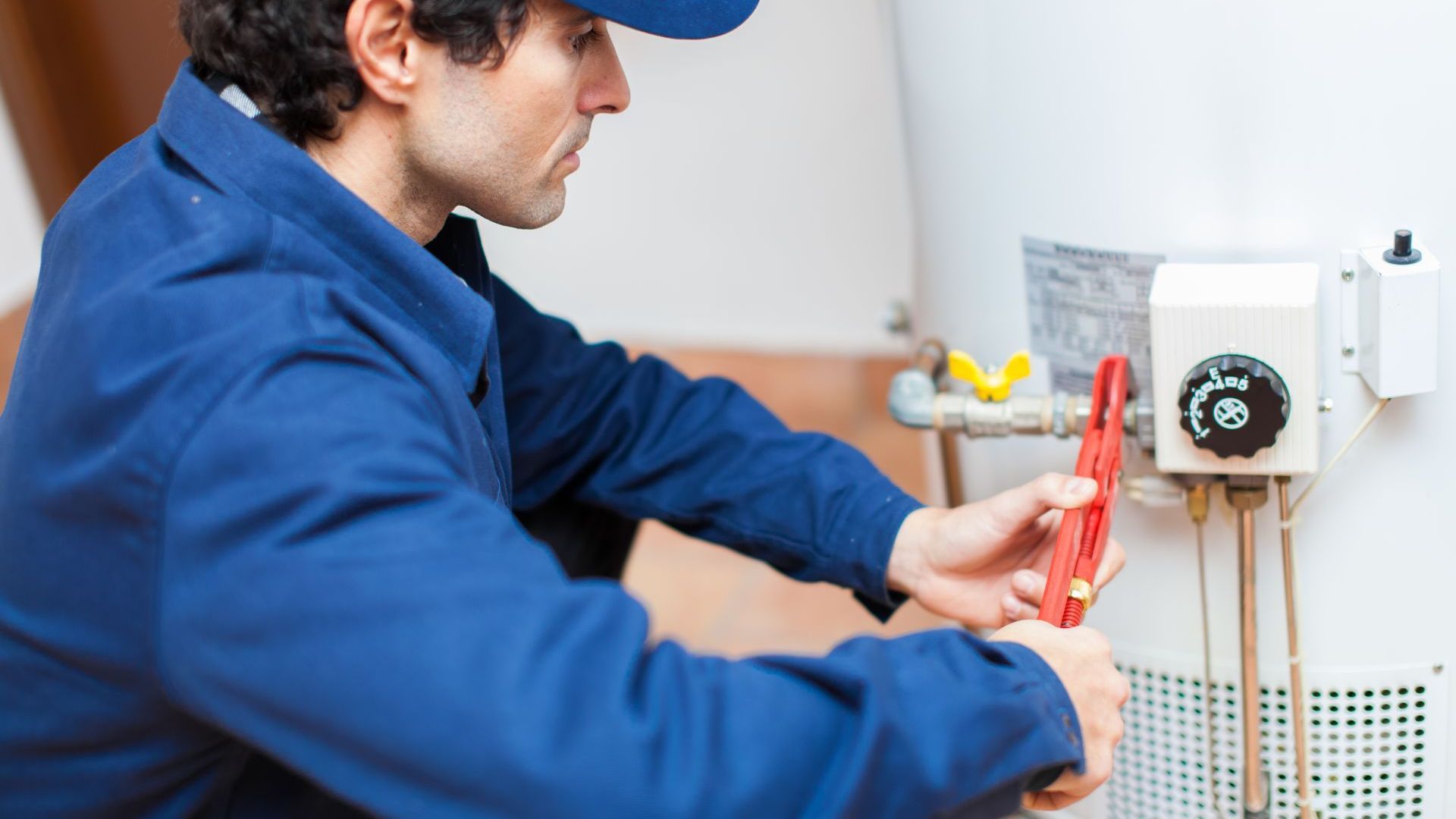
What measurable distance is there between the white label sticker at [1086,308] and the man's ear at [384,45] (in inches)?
15.6

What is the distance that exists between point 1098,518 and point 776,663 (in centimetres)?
27

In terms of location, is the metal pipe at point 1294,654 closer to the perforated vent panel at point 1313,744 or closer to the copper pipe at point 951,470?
the perforated vent panel at point 1313,744

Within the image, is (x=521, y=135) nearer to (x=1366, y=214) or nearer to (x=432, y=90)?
(x=432, y=90)

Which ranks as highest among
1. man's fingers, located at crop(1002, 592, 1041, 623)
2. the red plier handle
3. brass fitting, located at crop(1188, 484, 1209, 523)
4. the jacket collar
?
the jacket collar

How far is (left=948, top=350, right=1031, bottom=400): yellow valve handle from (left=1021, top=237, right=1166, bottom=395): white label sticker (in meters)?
0.03

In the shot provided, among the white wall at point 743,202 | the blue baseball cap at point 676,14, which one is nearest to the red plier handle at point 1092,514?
the blue baseball cap at point 676,14

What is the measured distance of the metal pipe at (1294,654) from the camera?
0.85 metres

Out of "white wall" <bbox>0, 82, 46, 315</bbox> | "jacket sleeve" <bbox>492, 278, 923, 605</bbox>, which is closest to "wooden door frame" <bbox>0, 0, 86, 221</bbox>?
"white wall" <bbox>0, 82, 46, 315</bbox>

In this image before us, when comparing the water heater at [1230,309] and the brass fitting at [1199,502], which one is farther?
the brass fitting at [1199,502]

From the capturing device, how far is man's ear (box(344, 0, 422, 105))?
703mm

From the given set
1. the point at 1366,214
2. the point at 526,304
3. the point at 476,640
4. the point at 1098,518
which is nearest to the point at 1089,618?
the point at 1098,518

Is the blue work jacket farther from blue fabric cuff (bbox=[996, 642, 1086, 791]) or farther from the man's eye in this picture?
the man's eye

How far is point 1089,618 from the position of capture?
1.00 metres

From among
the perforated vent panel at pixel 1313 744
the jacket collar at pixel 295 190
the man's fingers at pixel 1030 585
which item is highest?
the jacket collar at pixel 295 190
